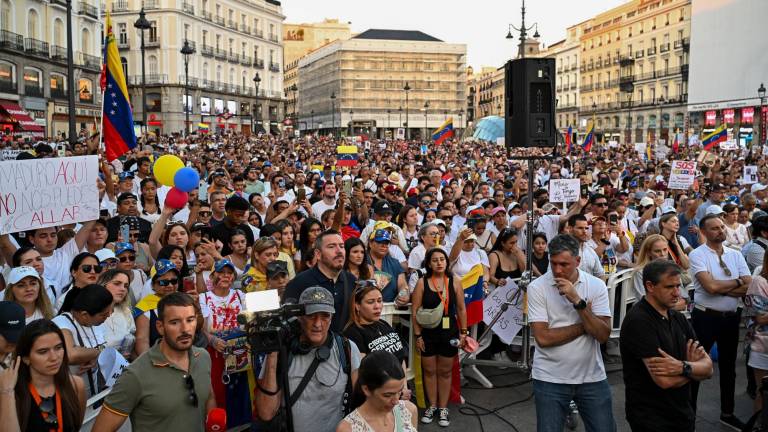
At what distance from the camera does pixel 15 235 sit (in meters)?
7.44

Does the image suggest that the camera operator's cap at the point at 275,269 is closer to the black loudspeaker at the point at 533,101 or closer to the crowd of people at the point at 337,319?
the crowd of people at the point at 337,319

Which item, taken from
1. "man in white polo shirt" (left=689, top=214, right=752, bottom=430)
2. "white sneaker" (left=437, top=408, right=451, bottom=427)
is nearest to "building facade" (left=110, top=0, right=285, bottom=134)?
"white sneaker" (left=437, top=408, right=451, bottom=427)

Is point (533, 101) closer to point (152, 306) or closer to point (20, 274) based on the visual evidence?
point (152, 306)

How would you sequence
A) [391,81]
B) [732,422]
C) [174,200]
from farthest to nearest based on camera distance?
[391,81] → [174,200] → [732,422]

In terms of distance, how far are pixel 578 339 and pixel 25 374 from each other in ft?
10.5

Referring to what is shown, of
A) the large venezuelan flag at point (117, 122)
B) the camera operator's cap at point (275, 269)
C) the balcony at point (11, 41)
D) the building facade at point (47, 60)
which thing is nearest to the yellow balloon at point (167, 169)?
the large venezuelan flag at point (117, 122)

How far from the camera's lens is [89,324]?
433 cm

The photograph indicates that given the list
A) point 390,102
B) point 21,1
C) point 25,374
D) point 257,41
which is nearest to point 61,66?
point 21,1

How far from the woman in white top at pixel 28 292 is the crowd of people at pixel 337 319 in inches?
0.5

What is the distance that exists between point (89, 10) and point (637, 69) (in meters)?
54.2

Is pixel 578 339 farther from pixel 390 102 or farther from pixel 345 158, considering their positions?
pixel 390 102

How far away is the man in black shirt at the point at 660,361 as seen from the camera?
378 cm

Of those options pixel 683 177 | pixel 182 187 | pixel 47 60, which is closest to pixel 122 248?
pixel 182 187

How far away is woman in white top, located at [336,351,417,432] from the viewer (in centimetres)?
302
